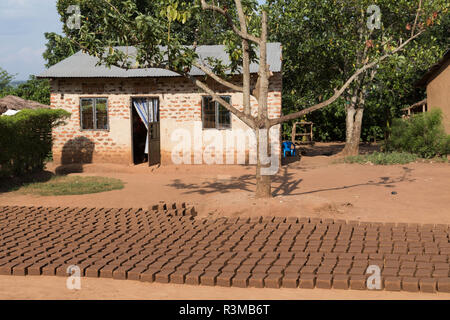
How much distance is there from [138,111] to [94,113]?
1.46 metres

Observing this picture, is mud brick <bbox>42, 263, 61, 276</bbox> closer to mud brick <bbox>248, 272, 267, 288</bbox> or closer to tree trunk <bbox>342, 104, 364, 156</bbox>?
mud brick <bbox>248, 272, 267, 288</bbox>

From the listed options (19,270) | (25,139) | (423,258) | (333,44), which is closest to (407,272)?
(423,258)

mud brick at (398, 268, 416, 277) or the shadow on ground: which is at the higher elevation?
the shadow on ground

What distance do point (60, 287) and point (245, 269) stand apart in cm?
203

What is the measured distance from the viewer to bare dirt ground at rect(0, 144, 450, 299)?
5301 mm

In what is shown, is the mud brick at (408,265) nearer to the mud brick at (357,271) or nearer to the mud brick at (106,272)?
the mud brick at (357,271)

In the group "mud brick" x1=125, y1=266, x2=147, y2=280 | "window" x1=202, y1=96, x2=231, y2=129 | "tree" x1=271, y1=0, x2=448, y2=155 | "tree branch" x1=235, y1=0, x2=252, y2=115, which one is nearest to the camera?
"mud brick" x1=125, y1=266, x2=147, y2=280

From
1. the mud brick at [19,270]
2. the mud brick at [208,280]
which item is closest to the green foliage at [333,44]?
the mud brick at [208,280]

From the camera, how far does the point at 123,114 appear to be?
16609 mm

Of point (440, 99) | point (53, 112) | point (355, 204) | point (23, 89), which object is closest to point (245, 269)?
point (355, 204)

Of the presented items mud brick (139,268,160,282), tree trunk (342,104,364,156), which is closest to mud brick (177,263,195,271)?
mud brick (139,268,160,282)

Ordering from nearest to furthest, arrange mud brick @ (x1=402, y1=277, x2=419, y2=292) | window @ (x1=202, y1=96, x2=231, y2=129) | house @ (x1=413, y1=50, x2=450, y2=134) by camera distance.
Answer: mud brick @ (x1=402, y1=277, x2=419, y2=292), window @ (x1=202, y1=96, x2=231, y2=129), house @ (x1=413, y1=50, x2=450, y2=134)

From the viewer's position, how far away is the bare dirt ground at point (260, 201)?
5301 millimetres

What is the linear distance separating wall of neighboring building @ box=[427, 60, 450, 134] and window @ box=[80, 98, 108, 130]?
38.6ft
